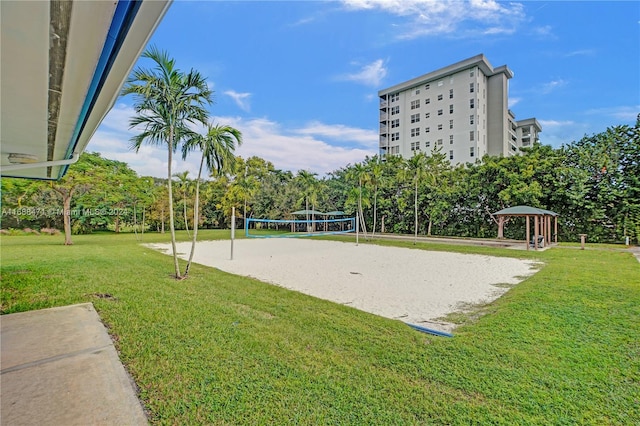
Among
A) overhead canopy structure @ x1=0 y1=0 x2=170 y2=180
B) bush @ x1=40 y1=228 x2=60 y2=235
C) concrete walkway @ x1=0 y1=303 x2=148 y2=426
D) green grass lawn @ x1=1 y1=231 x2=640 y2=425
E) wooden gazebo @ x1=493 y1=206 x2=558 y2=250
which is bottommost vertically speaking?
green grass lawn @ x1=1 y1=231 x2=640 y2=425

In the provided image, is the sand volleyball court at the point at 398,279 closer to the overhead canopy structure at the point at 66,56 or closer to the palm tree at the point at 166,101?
the palm tree at the point at 166,101

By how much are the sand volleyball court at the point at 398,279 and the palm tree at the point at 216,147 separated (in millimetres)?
2897

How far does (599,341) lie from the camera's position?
360 cm

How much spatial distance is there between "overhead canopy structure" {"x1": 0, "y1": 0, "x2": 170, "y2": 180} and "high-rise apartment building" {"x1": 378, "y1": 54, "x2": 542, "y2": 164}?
31.9 meters

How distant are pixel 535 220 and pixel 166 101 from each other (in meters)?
16.1

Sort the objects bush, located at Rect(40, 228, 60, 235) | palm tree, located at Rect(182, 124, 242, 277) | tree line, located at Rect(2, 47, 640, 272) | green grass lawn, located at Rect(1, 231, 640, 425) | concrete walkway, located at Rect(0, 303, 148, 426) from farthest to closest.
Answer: bush, located at Rect(40, 228, 60, 235) < palm tree, located at Rect(182, 124, 242, 277) < tree line, located at Rect(2, 47, 640, 272) < green grass lawn, located at Rect(1, 231, 640, 425) < concrete walkway, located at Rect(0, 303, 148, 426)

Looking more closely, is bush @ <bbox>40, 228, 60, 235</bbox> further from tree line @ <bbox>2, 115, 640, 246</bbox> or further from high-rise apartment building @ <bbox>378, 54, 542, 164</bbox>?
high-rise apartment building @ <bbox>378, 54, 542, 164</bbox>

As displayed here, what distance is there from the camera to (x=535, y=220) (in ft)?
48.1

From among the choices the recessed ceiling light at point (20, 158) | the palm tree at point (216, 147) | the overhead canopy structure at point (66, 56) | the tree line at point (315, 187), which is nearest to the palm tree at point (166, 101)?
the tree line at point (315, 187)

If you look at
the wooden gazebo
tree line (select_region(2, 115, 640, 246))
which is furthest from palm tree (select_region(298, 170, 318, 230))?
the wooden gazebo

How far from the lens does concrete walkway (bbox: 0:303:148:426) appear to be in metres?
2.14

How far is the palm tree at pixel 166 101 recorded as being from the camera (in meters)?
6.13

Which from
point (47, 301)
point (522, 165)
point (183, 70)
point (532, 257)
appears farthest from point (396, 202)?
point (47, 301)

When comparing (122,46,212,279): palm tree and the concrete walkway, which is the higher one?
(122,46,212,279): palm tree
